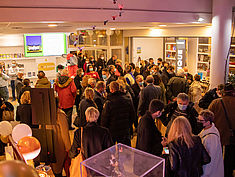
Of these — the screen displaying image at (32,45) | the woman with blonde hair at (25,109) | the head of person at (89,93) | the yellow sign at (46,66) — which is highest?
the screen displaying image at (32,45)

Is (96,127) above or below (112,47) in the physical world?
below

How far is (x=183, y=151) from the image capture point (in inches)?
118

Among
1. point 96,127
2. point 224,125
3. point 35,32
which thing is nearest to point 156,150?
point 96,127

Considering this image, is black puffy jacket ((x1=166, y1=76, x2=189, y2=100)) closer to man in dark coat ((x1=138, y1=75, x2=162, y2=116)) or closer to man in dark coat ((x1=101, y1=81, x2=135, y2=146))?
man in dark coat ((x1=138, y1=75, x2=162, y2=116))

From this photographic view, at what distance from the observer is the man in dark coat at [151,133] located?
142 inches

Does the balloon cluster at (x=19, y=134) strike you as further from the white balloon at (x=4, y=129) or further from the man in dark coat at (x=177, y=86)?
the man in dark coat at (x=177, y=86)

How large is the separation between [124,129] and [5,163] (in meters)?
3.69

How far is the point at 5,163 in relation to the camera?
1.08 meters

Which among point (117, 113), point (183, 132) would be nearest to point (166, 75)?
point (117, 113)

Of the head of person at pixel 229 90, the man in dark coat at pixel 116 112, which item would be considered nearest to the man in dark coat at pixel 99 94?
the man in dark coat at pixel 116 112

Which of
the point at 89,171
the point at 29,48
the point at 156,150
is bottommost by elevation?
the point at 156,150

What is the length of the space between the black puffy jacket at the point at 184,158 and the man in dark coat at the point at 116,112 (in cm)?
164

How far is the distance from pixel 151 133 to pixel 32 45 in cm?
759

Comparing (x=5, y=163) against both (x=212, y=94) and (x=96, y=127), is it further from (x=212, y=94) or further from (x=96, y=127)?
(x=212, y=94)
